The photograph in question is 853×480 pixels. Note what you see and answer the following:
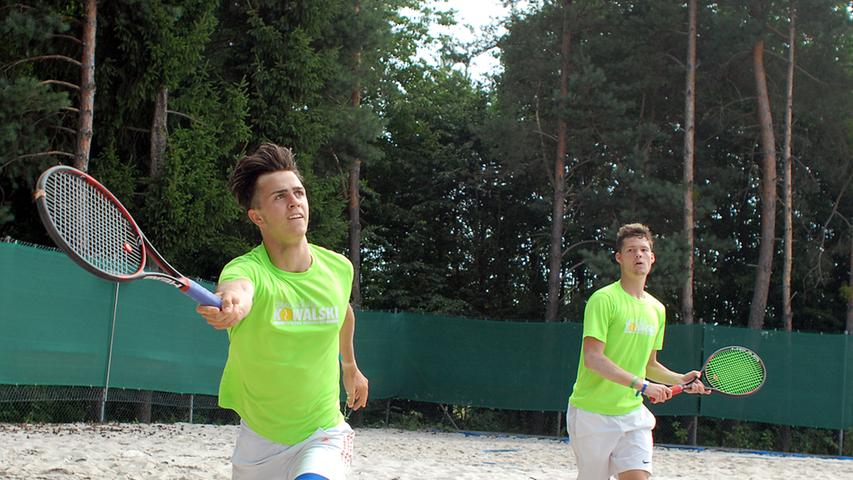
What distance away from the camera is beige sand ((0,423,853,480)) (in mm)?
9297

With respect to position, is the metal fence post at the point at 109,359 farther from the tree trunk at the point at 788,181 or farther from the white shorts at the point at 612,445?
the tree trunk at the point at 788,181

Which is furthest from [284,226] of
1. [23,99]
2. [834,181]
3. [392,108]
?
[392,108]

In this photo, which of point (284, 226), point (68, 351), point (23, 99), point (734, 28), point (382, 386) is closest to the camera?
point (284, 226)

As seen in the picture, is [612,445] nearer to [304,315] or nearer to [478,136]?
[304,315]

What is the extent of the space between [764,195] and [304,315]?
21077mm

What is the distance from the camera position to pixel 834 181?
81.8 ft

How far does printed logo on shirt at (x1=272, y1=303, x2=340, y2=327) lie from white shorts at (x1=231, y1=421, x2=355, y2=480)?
0.49 meters

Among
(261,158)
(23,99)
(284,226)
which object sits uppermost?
(23,99)

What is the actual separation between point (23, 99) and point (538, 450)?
9441 mm

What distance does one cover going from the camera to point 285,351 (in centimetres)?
437

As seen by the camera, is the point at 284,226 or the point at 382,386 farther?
the point at 382,386

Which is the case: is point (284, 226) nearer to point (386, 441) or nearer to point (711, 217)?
point (386, 441)

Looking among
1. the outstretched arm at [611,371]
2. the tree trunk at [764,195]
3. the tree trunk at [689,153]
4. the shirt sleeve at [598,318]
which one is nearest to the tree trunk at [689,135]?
the tree trunk at [689,153]

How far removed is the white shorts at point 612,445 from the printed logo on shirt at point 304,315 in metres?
2.42
